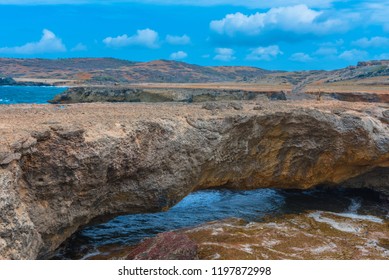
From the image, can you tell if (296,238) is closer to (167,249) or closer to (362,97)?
(167,249)

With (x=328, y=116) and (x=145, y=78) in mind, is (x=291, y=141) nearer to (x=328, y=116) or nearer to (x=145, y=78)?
(x=328, y=116)

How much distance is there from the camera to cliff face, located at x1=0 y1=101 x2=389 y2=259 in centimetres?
1016

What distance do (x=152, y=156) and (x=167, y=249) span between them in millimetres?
2698

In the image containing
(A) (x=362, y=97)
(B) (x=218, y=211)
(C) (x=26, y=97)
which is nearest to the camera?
(B) (x=218, y=211)

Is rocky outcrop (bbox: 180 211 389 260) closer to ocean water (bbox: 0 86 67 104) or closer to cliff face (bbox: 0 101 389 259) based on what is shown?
cliff face (bbox: 0 101 389 259)

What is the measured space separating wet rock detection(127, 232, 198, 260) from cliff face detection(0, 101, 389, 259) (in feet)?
5.09

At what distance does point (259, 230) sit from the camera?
51.2ft

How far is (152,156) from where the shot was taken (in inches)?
496

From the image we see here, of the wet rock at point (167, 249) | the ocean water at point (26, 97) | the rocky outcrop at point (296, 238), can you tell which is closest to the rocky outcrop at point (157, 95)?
the ocean water at point (26, 97)

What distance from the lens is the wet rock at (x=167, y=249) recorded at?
11.2 meters

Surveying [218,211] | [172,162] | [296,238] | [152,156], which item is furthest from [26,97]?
[296,238]

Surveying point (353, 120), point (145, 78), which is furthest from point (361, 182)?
point (145, 78)

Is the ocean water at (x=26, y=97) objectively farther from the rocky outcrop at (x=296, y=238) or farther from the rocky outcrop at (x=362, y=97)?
the rocky outcrop at (x=296, y=238)

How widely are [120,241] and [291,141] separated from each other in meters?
7.21
